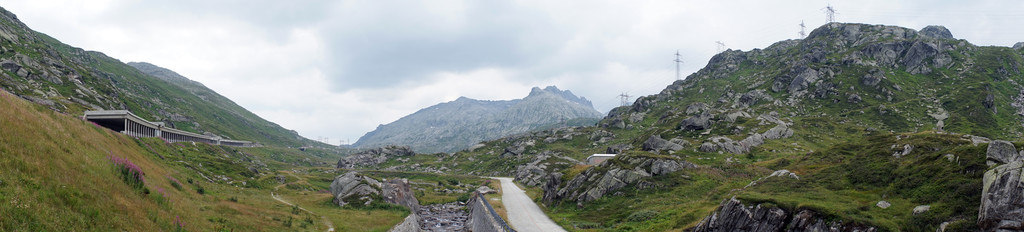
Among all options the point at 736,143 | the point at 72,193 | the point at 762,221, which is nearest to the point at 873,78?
the point at 736,143

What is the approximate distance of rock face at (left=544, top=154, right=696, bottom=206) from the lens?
62.4 meters

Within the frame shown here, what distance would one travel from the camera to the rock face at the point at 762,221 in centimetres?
2616

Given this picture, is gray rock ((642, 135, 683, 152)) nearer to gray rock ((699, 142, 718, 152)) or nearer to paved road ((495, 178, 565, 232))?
gray rock ((699, 142, 718, 152))

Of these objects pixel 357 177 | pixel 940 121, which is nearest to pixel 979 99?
Answer: pixel 940 121

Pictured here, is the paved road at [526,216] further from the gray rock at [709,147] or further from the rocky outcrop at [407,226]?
the gray rock at [709,147]

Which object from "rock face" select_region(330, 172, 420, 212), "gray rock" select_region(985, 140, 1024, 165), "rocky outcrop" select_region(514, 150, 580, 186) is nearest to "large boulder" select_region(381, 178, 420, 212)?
"rock face" select_region(330, 172, 420, 212)

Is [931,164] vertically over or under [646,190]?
over

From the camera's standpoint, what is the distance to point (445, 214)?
7375cm

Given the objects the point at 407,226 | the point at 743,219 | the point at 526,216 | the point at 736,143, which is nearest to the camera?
the point at 743,219

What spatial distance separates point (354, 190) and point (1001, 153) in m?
64.0

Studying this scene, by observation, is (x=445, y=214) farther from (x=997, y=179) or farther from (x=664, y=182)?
(x=997, y=179)

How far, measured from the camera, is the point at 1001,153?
2609 cm

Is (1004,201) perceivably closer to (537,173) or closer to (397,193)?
(397,193)

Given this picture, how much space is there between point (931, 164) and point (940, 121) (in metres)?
140
